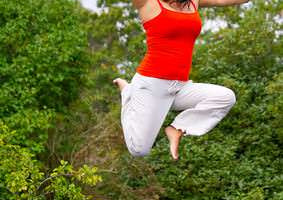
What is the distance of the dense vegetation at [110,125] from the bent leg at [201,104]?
285 cm

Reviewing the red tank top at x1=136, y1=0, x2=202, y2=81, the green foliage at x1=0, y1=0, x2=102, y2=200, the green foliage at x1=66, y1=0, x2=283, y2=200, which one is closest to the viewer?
the red tank top at x1=136, y1=0, x2=202, y2=81

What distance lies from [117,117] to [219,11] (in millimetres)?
6546

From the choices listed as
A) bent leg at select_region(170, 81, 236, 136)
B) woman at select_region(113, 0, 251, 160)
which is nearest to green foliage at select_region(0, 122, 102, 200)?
woman at select_region(113, 0, 251, 160)

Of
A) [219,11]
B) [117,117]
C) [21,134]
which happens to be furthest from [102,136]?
[219,11]

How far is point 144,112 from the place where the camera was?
480 cm

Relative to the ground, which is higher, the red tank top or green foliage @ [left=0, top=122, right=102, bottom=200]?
the red tank top

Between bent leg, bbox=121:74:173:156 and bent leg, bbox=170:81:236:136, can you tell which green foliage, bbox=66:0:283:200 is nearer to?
bent leg, bbox=170:81:236:136

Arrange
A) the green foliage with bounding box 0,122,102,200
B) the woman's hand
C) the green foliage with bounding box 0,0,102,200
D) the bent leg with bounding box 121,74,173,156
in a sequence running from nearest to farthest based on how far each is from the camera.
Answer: the bent leg with bounding box 121,74,173,156 → the woman's hand → the green foliage with bounding box 0,122,102,200 → the green foliage with bounding box 0,0,102,200

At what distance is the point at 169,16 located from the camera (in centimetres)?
451

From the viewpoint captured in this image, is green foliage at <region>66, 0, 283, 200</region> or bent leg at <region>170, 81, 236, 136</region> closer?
bent leg at <region>170, 81, 236, 136</region>

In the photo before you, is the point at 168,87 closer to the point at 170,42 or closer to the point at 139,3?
the point at 170,42

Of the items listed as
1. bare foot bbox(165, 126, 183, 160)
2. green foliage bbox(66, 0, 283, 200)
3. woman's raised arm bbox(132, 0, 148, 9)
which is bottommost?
green foliage bbox(66, 0, 283, 200)

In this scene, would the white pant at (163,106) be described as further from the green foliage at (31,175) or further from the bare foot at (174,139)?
the green foliage at (31,175)

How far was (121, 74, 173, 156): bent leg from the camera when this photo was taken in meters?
4.79
